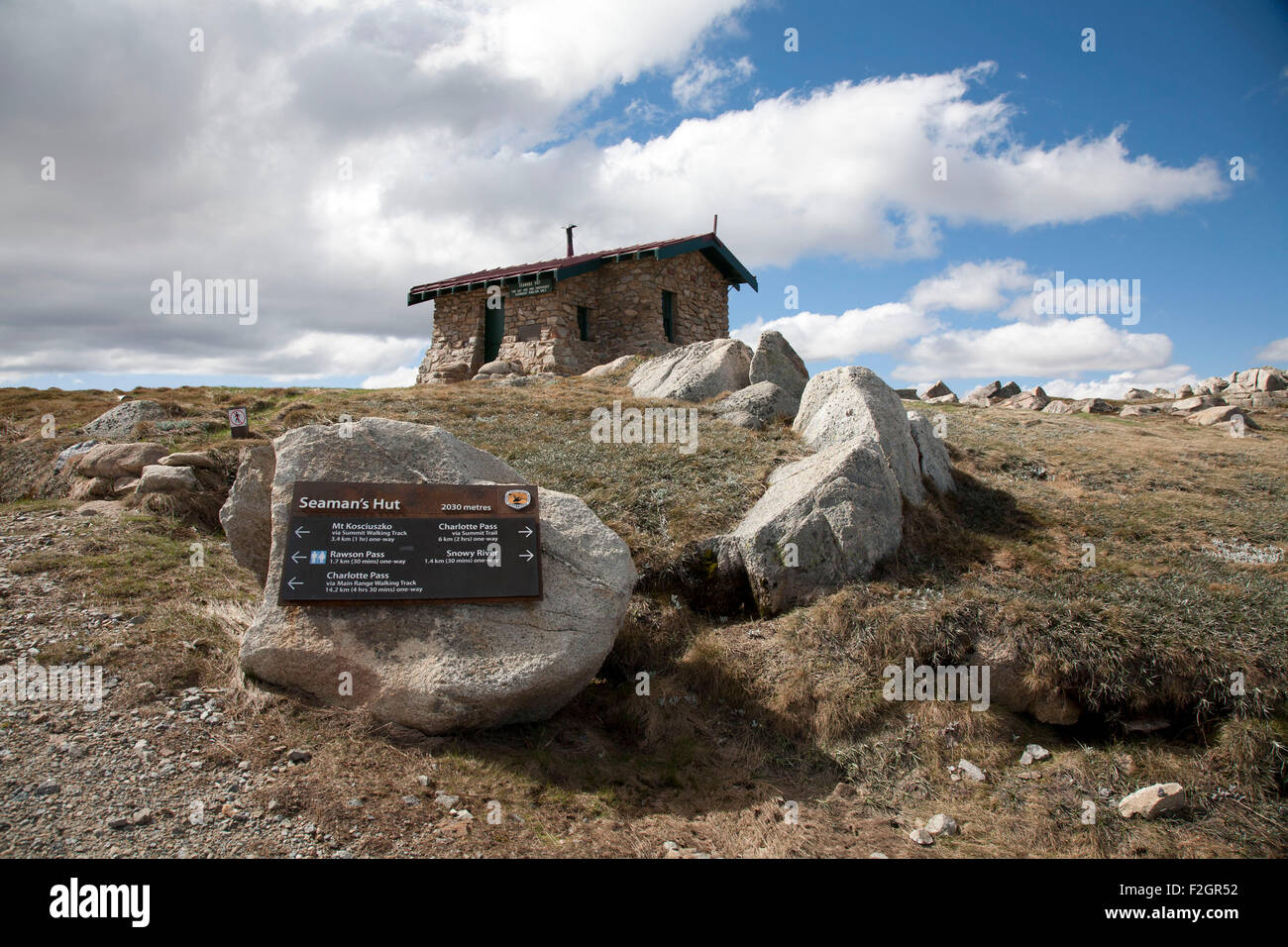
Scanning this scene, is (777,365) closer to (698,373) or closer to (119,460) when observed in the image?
(698,373)

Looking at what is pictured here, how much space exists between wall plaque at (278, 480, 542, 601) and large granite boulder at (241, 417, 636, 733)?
0.43 feet

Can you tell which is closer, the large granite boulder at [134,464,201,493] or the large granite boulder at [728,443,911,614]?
the large granite boulder at [728,443,911,614]

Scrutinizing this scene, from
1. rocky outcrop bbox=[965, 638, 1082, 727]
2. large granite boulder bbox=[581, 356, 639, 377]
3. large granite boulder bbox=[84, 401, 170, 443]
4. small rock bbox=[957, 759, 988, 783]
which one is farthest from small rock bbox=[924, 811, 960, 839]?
large granite boulder bbox=[581, 356, 639, 377]

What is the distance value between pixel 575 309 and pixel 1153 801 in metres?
22.1

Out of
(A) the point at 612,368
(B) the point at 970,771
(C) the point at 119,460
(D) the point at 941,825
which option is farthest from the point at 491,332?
(D) the point at 941,825

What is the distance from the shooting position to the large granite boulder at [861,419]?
9703 millimetres

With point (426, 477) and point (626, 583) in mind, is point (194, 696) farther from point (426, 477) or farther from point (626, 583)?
point (626, 583)

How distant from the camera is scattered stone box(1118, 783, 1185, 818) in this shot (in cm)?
539

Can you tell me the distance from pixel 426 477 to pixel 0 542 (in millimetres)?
5802

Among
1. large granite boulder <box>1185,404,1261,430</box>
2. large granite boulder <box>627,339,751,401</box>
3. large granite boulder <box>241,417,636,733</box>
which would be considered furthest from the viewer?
large granite boulder <box>1185,404,1261,430</box>

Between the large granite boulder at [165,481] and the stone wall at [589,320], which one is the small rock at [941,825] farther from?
the stone wall at [589,320]

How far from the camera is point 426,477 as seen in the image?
684cm

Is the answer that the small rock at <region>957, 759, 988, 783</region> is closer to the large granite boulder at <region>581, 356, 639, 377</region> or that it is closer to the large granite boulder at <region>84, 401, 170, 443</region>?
the large granite boulder at <region>581, 356, 639, 377</region>

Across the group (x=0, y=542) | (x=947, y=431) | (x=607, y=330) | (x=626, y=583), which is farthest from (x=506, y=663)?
(x=607, y=330)
